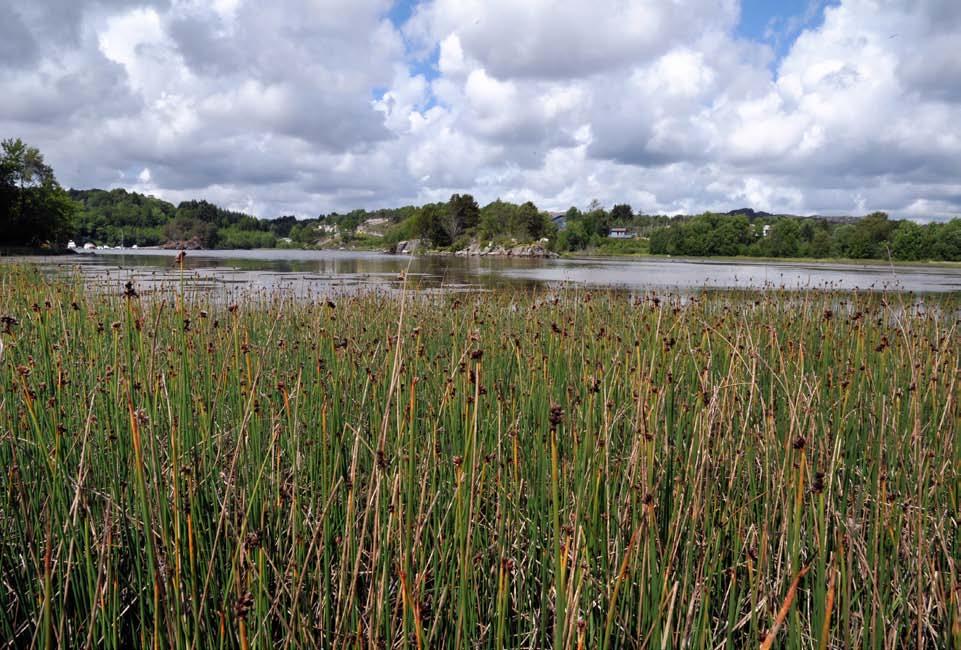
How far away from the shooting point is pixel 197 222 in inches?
4476

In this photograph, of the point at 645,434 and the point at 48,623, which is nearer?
the point at 48,623

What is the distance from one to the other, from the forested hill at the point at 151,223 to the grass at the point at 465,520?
102858mm

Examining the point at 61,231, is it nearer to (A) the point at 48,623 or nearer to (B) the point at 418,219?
(B) the point at 418,219

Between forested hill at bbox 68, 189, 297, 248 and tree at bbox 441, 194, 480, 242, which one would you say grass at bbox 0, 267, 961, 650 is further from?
forested hill at bbox 68, 189, 297, 248

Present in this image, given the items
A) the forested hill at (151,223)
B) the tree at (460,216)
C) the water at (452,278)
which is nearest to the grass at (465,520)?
the water at (452,278)

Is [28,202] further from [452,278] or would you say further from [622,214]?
[622,214]

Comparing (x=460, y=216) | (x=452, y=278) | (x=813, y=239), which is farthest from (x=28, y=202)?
(x=813, y=239)

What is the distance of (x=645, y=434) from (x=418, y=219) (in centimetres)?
8453

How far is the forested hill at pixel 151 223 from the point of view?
340ft

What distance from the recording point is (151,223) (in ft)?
385

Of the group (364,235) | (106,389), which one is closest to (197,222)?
(364,235)

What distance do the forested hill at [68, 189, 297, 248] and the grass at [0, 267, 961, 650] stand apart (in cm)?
10286

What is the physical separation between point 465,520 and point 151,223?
134486mm

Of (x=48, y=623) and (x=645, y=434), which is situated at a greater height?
(x=645, y=434)
